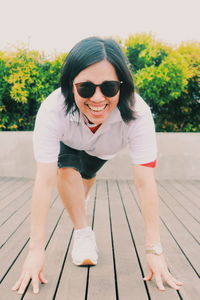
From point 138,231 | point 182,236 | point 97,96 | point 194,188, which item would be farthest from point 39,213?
point 194,188

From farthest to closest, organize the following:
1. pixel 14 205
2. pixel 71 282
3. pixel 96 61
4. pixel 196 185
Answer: pixel 196 185, pixel 14 205, pixel 71 282, pixel 96 61

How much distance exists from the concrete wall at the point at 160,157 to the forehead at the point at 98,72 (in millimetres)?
2960

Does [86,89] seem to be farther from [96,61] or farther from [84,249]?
[84,249]

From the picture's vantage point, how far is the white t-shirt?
1.70m

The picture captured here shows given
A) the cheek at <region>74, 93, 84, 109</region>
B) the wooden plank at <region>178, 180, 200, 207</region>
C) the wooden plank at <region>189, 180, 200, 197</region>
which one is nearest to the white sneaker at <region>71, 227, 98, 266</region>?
the cheek at <region>74, 93, 84, 109</region>

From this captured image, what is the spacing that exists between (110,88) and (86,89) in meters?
0.10

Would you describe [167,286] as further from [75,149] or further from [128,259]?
[75,149]

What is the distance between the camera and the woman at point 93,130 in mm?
1542

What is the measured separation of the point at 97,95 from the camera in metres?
1.55

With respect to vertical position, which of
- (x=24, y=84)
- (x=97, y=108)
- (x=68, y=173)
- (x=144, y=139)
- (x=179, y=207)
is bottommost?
(x=179, y=207)

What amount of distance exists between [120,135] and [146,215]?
0.41 m

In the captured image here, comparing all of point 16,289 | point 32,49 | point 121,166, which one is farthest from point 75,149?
point 32,49

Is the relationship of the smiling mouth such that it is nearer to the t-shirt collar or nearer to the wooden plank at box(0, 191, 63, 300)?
the t-shirt collar

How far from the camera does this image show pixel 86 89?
154cm
